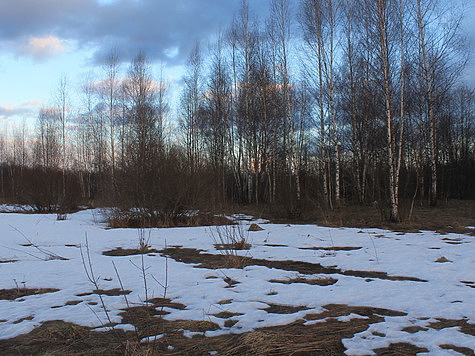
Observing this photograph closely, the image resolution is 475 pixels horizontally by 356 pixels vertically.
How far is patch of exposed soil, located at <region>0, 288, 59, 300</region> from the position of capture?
3.77 metres

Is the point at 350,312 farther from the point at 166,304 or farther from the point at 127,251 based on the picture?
the point at 127,251

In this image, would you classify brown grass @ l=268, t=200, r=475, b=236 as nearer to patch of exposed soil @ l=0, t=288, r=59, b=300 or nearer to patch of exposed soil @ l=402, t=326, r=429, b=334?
patch of exposed soil @ l=402, t=326, r=429, b=334

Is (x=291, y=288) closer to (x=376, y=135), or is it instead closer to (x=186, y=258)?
(x=186, y=258)

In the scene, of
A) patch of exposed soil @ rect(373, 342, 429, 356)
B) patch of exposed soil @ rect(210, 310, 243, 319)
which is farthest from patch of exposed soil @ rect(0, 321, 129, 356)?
patch of exposed soil @ rect(373, 342, 429, 356)

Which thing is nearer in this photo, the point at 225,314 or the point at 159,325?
the point at 159,325

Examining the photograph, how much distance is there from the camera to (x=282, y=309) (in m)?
3.26

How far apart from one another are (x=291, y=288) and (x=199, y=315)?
4.39 feet

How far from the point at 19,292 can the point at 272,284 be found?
302cm

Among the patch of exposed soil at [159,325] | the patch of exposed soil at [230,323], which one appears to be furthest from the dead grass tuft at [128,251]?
the patch of exposed soil at [230,323]

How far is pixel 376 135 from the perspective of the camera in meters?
19.5

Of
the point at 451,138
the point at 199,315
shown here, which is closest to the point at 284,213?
the point at 199,315

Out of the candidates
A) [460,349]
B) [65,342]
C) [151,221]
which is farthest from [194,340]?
[151,221]

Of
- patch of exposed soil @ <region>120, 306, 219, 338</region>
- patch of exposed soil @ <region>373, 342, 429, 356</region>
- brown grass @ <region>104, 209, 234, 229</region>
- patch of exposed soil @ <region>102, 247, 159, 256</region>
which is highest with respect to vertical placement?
brown grass @ <region>104, 209, 234, 229</region>

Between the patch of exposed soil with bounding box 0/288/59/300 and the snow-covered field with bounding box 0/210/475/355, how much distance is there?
0.10 m
